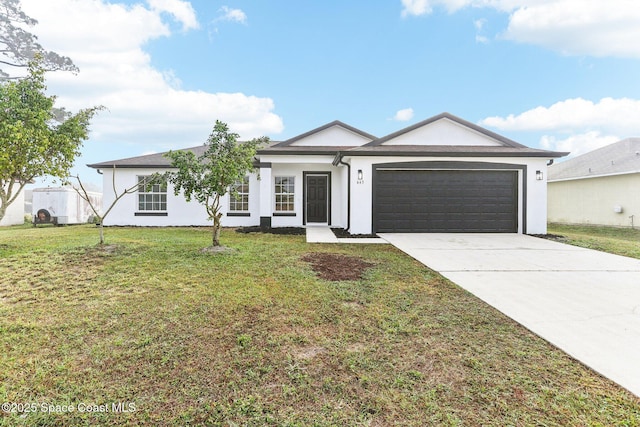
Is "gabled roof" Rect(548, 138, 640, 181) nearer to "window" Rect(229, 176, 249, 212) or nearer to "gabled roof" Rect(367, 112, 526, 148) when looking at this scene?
"gabled roof" Rect(367, 112, 526, 148)

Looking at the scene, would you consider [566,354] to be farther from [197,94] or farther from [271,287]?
[197,94]

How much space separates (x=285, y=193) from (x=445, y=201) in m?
6.37

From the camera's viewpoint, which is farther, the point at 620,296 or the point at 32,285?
the point at 32,285

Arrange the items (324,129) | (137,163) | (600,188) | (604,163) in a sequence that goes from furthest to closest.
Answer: (604,163) < (600,188) < (324,129) < (137,163)

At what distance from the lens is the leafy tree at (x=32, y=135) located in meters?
7.05

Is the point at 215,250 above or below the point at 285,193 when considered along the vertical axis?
below

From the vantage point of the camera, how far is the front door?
14.0 metres

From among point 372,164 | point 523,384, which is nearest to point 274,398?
point 523,384

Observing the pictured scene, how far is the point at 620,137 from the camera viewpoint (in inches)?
764

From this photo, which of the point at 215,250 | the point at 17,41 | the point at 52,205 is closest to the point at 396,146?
the point at 215,250

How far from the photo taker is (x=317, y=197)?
1407 centimetres

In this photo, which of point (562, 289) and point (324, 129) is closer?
point (562, 289)

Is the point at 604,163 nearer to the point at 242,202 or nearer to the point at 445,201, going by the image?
the point at 445,201

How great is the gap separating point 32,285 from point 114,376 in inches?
148
